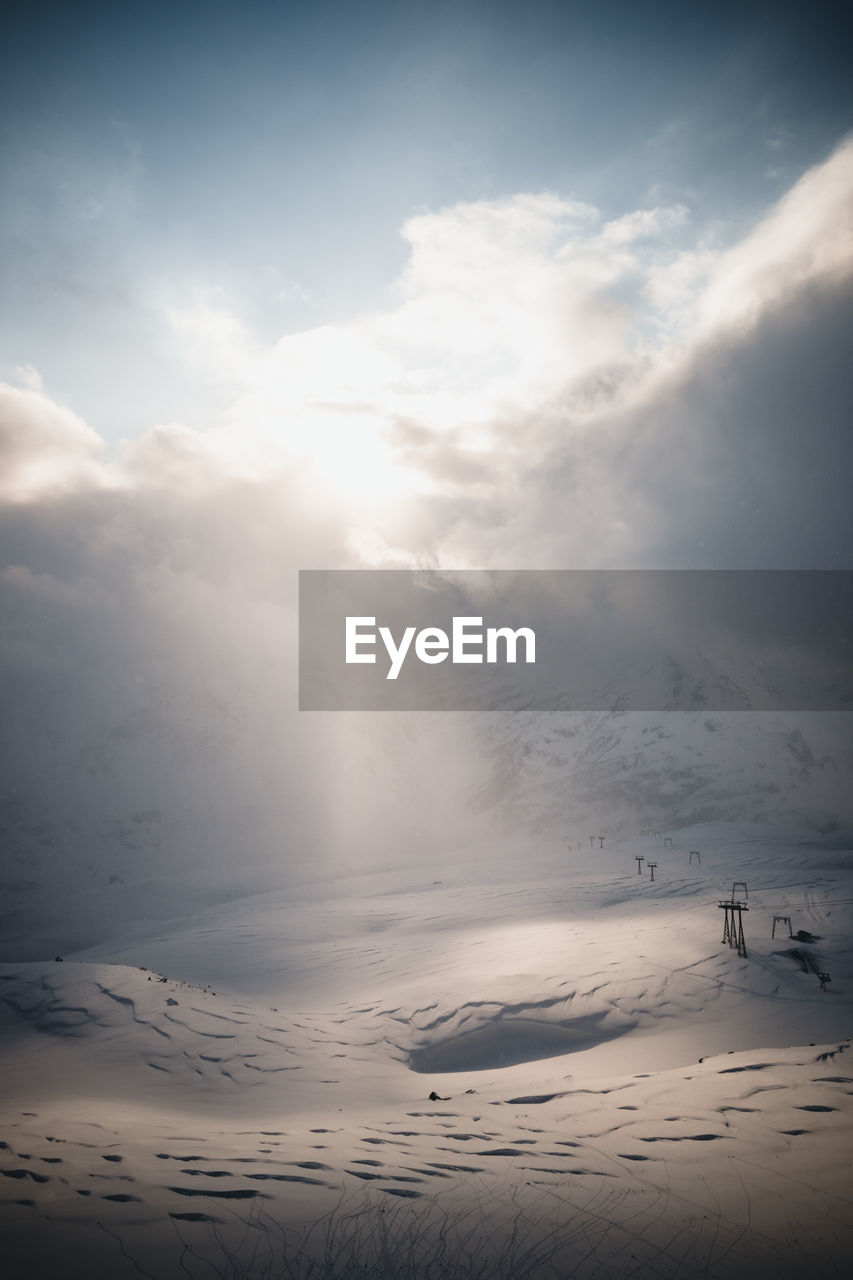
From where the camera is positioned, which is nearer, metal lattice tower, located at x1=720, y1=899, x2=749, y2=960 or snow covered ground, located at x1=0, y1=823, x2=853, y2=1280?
snow covered ground, located at x1=0, y1=823, x2=853, y2=1280

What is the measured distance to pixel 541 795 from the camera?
94312 mm

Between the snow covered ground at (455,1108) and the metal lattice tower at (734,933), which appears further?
the metal lattice tower at (734,933)

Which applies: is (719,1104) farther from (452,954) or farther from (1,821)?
(1,821)

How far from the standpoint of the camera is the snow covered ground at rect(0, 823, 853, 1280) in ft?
14.4

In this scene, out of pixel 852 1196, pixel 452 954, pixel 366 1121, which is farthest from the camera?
pixel 452 954

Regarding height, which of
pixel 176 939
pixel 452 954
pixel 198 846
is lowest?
pixel 198 846

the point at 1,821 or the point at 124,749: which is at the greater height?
the point at 124,749

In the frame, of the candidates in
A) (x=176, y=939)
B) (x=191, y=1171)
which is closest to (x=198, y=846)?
(x=176, y=939)

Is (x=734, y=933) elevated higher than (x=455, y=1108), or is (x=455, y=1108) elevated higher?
(x=455, y=1108)

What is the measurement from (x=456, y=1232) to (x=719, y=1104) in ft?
14.3

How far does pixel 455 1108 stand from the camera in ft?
26.7

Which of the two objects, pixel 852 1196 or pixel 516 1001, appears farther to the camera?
pixel 516 1001

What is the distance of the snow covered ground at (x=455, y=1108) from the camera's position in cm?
438

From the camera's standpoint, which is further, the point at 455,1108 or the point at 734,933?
the point at 734,933
